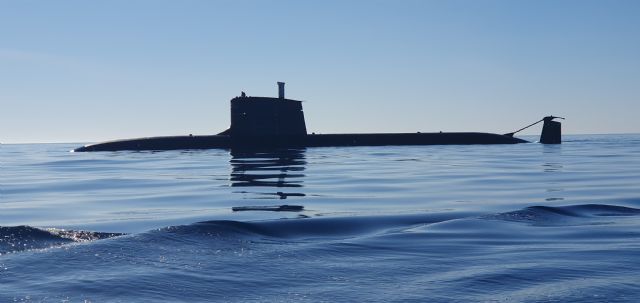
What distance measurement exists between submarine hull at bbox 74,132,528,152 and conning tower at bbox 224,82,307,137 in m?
0.67

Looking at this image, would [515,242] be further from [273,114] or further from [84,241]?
[273,114]

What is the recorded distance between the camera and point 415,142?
59.2 metres

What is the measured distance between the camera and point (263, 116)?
54656 mm

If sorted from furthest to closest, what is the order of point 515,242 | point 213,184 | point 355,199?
point 213,184
point 355,199
point 515,242

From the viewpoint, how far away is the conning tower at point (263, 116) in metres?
54.2

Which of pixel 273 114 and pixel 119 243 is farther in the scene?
pixel 273 114

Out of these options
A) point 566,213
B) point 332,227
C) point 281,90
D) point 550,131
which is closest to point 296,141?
point 281,90

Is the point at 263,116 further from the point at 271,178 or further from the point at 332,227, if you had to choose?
the point at 332,227

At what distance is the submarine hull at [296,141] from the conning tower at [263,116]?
0.67 meters

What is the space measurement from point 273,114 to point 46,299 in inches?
1960

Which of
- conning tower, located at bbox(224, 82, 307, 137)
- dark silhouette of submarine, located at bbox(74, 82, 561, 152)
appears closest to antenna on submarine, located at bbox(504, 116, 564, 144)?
dark silhouette of submarine, located at bbox(74, 82, 561, 152)

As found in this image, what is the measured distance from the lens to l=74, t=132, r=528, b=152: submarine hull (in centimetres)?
5422

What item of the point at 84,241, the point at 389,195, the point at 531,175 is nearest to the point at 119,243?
the point at 84,241

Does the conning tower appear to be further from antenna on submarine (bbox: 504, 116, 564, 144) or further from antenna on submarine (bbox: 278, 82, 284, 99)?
antenna on submarine (bbox: 504, 116, 564, 144)
